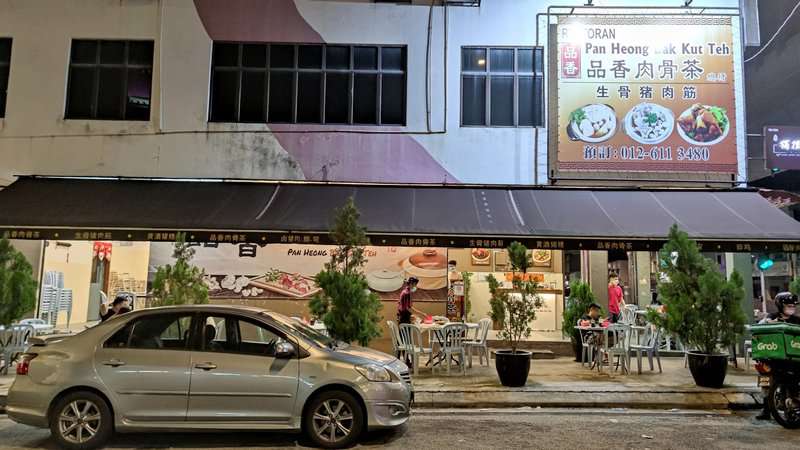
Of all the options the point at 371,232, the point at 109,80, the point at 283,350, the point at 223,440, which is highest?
the point at 109,80

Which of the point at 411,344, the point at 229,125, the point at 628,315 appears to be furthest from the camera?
the point at 229,125

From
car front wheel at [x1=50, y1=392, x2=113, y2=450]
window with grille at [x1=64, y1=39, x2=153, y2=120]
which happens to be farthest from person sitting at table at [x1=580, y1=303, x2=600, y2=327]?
window with grille at [x1=64, y1=39, x2=153, y2=120]

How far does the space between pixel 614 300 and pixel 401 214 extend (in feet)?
19.0

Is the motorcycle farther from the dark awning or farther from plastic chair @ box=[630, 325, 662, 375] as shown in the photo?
the dark awning

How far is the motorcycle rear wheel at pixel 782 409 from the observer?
6449 mm

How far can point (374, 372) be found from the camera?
5.67 meters

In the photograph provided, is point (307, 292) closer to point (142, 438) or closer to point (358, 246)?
point (358, 246)

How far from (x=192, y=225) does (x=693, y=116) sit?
1102 centimetres

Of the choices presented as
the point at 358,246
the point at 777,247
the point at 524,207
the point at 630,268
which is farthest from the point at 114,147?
the point at 630,268

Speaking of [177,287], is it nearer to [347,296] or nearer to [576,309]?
[347,296]

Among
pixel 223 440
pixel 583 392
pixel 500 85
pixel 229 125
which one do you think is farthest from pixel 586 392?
pixel 229 125

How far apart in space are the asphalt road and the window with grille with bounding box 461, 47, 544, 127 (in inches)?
289

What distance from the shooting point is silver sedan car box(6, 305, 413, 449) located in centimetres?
541

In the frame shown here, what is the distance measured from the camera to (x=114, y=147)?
40.6ft
